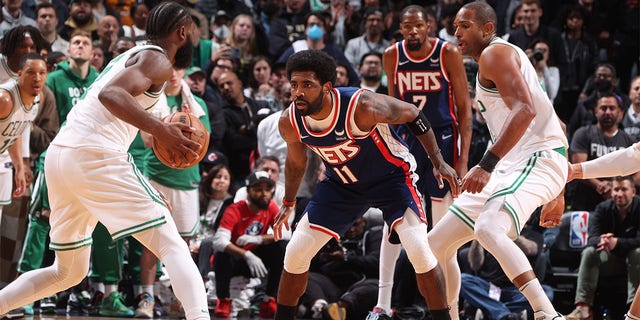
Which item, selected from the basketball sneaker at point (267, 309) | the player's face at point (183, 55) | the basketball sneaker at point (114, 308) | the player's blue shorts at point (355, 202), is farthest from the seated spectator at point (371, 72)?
the player's face at point (183, 55)

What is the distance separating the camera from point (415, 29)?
7.58 m

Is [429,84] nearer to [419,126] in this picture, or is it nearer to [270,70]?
[419,126]

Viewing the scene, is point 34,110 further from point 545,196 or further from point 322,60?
point 545,196

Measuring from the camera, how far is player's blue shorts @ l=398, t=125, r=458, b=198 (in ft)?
24.6

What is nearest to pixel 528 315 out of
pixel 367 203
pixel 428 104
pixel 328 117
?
pixel 428 104

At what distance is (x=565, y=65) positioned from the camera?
11.8 m

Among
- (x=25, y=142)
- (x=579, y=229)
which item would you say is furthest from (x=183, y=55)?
(x=579, y=229)

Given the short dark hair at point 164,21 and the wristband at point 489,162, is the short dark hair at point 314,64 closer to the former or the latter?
the short dark hair at point 164,21

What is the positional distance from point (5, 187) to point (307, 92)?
3294mm

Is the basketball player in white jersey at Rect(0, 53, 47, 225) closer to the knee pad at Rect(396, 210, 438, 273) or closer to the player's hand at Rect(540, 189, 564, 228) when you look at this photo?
the knee pad at Rect(396, 210, 438, 273)

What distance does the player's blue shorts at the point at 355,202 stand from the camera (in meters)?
6.14

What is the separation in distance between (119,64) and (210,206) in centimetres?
448

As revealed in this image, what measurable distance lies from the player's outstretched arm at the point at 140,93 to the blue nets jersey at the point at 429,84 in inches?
109

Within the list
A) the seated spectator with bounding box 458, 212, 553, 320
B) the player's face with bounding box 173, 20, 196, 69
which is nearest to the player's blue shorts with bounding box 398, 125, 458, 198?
the seated spectator with bounding box 458, 212, 553, 320
